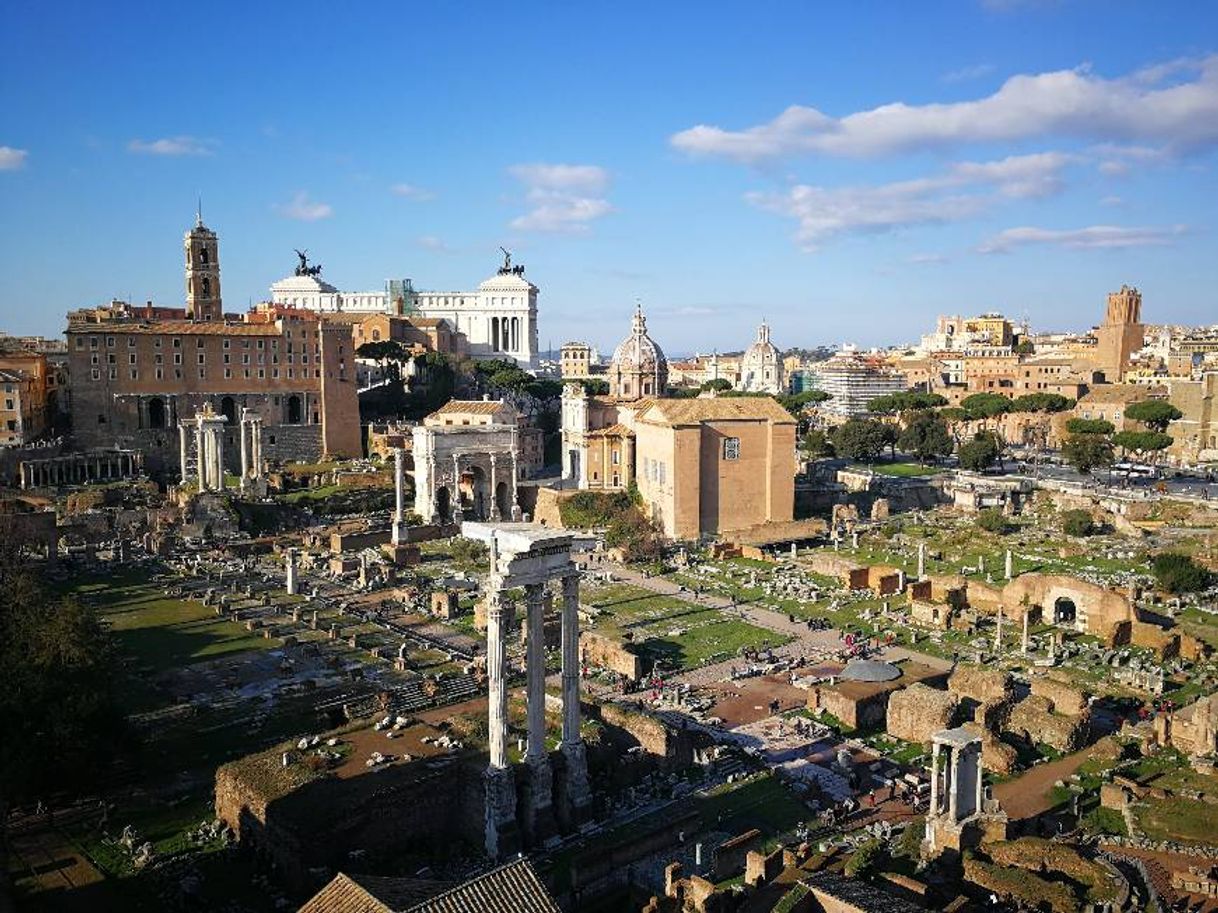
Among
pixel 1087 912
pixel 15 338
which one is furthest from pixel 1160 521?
pixel 15 338

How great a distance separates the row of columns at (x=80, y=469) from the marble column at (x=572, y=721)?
4364 cm

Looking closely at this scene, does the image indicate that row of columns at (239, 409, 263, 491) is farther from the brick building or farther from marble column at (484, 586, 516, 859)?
marble column at (484, 586, 516, 859)

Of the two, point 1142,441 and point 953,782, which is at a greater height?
point 1142,441

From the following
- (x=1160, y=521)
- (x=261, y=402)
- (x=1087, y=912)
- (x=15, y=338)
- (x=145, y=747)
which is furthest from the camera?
(x=15, y=338)

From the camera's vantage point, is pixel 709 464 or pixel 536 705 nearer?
pixel 536 705

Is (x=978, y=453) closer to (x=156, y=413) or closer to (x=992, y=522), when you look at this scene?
(x=992, y=522)

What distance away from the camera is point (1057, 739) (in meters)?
21.3

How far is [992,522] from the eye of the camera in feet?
144

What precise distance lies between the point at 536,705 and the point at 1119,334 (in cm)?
9529

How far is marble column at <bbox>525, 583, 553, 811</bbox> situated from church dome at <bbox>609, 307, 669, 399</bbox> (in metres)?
47.8

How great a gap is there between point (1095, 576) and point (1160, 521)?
11719 millimetres

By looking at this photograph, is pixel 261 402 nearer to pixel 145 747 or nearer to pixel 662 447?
pixel 662 447

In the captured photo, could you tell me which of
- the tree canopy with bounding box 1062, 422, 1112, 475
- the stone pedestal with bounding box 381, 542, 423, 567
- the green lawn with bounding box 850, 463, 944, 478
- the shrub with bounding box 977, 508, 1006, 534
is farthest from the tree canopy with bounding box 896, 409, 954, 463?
the stone pedestal with bounding box 381, 542, 423, 567

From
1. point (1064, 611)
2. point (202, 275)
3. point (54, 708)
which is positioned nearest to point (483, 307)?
point (202, 275)
